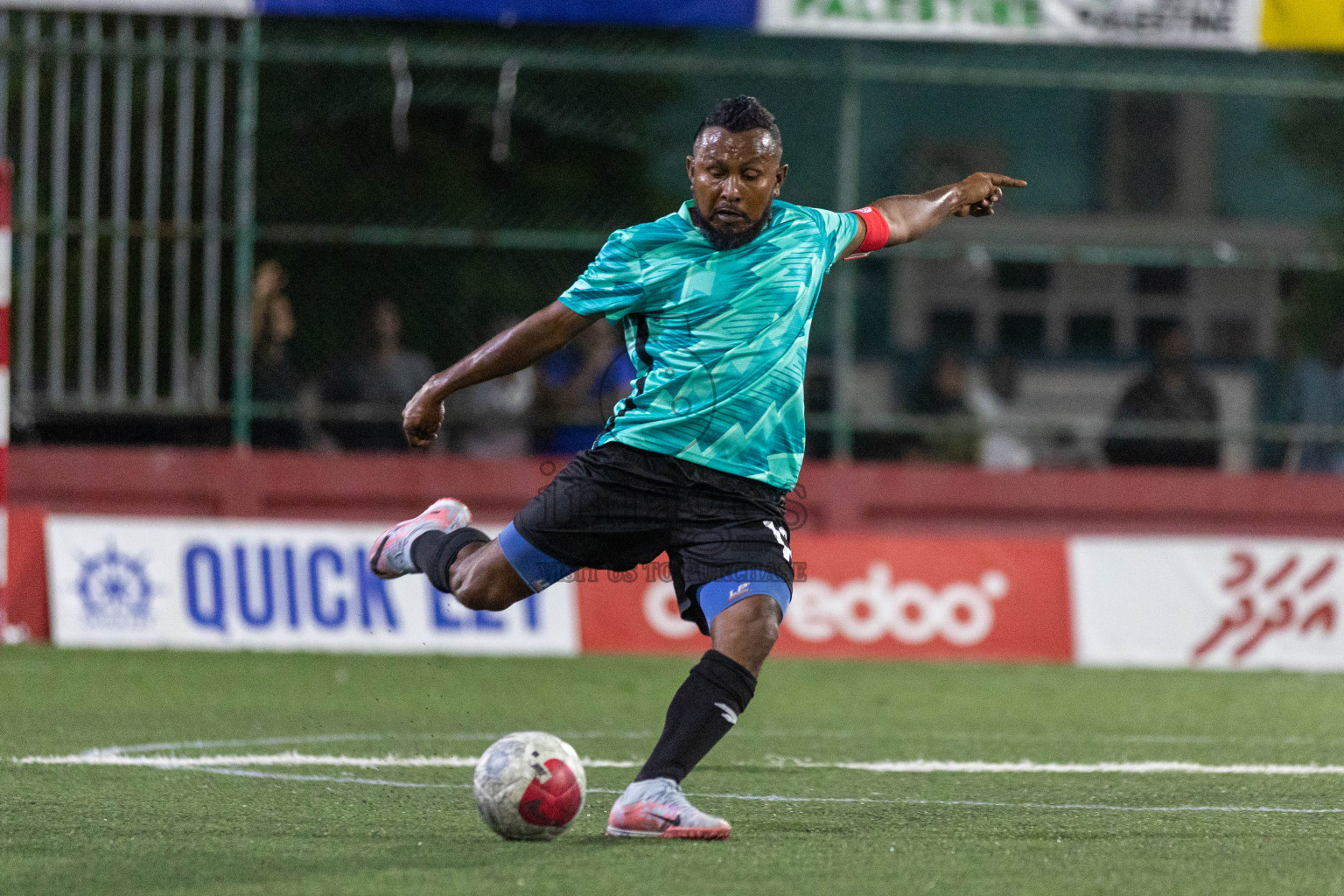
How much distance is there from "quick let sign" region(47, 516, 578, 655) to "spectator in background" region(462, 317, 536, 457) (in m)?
1.23

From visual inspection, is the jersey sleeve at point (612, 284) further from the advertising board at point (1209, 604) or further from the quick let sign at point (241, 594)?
the advertising board at point (1209, 604)

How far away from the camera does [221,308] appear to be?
46.1ft

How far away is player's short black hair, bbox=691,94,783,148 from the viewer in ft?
18.6

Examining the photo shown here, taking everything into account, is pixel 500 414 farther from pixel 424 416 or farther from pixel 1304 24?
pixel 424 416

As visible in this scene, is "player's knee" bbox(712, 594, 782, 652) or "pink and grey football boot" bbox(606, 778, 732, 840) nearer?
"pink and grey football boot" bbox(606, 778, 732, 840)

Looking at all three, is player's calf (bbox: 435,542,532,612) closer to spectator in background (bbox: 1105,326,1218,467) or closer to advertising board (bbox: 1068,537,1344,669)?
advertising board (bbox: 1068,537,1344,669)

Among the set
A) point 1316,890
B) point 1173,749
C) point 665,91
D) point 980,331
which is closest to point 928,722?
point 1173,749

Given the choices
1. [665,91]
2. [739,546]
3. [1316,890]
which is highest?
[665,91]

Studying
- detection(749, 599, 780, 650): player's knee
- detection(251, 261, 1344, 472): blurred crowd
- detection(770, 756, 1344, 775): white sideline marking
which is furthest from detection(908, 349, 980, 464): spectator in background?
detection(749, 599, 780, 650): player's knee

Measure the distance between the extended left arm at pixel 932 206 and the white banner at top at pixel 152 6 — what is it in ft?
26.5

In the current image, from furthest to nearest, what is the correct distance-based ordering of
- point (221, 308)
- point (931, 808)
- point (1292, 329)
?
point (1292, 329) < point (221, 308) < point (931, 808)

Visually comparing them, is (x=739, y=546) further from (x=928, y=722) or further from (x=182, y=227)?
(x=182, y=227)

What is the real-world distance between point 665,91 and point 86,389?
26.5ft

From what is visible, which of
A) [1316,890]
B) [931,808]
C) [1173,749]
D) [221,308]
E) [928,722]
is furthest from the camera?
[221,308]
